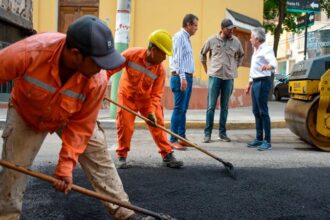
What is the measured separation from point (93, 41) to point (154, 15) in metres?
9.22

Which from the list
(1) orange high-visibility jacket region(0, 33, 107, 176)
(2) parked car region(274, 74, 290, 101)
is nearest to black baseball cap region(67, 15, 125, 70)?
(1) orange high-visibility jacket region(0, 33, 107, 176)

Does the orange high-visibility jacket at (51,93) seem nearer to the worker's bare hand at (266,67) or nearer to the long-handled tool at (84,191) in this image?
the long-handled tool at (84,191)

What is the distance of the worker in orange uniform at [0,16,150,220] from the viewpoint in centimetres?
241

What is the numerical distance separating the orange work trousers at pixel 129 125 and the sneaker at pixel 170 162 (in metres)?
0.04

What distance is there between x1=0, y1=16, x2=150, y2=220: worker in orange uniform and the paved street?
0.72 meters

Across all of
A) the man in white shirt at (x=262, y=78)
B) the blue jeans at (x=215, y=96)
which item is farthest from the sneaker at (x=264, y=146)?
the blue jeans at (x=215, y=96)

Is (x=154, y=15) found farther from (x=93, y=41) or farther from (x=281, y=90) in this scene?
(x=281, y=90)

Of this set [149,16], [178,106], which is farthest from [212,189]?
[149,16]

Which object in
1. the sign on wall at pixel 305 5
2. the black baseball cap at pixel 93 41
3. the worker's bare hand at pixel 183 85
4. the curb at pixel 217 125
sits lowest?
the curb at pixel 217 125

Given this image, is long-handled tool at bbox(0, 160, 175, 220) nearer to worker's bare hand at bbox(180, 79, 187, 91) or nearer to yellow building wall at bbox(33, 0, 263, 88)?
worker's bare hand at bbox(180, 79, 187, 91)

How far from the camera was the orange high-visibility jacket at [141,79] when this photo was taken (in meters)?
4.71

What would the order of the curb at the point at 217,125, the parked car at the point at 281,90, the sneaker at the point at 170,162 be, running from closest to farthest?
1. the sneaker at the point at 170,162
2. the curb at the point at 217,125
3. the parked car at the point at 281,90

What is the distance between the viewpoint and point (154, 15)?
11391mm

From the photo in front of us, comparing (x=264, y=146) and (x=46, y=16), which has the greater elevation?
(x=46, y=16)
